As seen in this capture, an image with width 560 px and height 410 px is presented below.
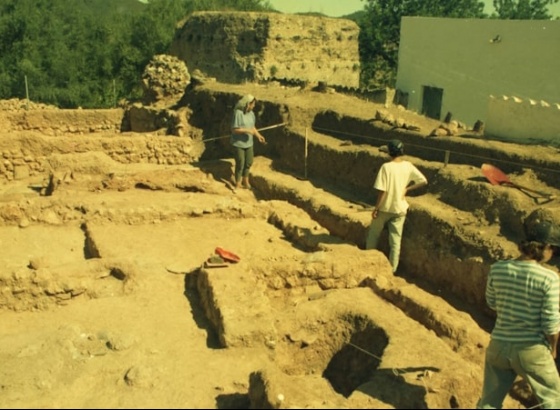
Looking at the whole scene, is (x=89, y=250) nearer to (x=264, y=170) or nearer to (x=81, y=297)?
(x=81, y=297)

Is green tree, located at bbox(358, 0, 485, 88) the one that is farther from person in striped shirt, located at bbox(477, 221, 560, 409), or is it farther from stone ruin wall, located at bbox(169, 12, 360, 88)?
person in striped shirt, located at bbox(477, 221, 560, 409)

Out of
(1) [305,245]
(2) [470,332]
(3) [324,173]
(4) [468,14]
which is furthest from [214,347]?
(4) [468,14]

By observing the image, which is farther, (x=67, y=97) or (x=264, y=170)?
(x=67, y=97)

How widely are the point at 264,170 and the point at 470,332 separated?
638 centimetres

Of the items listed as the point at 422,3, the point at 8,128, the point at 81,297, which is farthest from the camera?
the point at 422,3

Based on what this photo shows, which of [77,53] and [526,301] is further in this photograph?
[77,53]

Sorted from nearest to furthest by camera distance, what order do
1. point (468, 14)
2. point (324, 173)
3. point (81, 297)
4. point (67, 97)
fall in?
point (81, 297) → point (324, 173) → point (67, 97) → point (468, 14)

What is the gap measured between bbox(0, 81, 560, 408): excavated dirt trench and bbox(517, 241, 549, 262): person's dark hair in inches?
45.8

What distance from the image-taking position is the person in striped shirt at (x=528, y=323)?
3.97 meters

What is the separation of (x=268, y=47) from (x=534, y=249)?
1848 centimetres

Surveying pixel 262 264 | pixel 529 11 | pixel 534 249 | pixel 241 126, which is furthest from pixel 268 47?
pixel 529 11

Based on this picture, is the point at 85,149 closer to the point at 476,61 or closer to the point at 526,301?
the point at 526,301

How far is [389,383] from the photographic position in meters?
4.62

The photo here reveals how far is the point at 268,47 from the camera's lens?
2148cm
